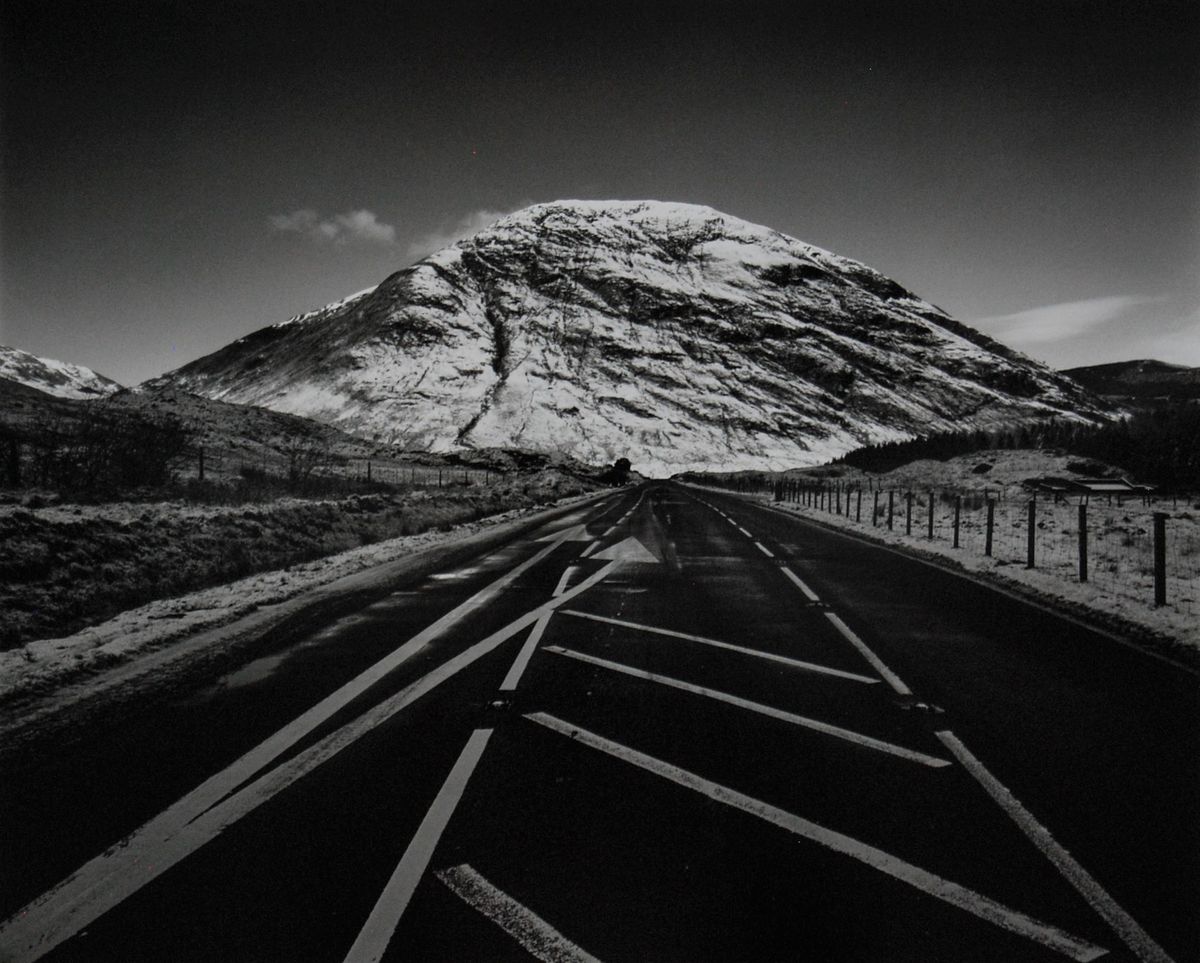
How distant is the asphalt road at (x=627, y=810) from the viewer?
2555mm

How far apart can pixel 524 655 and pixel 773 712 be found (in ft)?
8.43

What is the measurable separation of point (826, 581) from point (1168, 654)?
4.73m

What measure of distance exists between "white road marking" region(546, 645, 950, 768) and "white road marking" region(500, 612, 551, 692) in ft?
0.99

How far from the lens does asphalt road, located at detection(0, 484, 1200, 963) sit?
8.38 feet

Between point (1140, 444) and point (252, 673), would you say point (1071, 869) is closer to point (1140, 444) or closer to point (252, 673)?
point (252, 673)

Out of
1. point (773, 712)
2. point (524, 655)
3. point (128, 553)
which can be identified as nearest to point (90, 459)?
point (128, 553)

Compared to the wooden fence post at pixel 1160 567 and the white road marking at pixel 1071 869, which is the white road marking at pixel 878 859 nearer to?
the white road marking at pixel 1071 869

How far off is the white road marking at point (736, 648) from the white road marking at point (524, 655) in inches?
25.6

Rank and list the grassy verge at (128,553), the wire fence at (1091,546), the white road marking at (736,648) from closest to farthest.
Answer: the white road marking at (736,648)
the grassy verge at (128,553)
the wire fence at (1091,546)

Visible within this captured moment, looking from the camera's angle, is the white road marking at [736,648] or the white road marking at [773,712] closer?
the white road marking at [773,712]

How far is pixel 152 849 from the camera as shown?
312 centimetres

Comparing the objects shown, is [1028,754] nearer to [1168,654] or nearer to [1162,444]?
[1168,654]

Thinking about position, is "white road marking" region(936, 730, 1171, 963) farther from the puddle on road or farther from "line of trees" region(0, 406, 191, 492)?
"line of trees" region(0, 406, 191, 492)

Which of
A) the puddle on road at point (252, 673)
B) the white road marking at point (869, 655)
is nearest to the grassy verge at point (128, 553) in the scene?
the puddle on road at point (252, 673)
